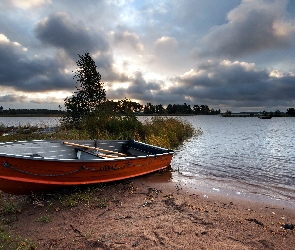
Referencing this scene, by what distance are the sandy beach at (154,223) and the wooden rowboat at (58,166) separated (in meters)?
0.62

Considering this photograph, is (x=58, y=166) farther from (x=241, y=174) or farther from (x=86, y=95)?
(x=86, y=95)

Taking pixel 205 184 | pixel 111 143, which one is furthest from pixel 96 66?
pixel 205 184

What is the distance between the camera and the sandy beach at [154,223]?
450 cm

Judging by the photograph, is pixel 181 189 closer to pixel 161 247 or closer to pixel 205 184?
pixel 205 184

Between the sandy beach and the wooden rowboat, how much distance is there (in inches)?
24.4

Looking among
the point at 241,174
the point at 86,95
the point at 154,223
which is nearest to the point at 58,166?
the point at 154,223

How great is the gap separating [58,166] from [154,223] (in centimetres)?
327

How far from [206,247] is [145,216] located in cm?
186

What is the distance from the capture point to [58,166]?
21.2ft

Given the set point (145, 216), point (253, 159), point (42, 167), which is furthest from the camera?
point (253, 159)

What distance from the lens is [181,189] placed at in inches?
334

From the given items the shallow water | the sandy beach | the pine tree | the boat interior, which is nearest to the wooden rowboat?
the boat interior

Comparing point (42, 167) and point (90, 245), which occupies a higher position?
point (42, 167)

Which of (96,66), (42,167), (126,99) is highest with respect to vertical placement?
(96,66)
